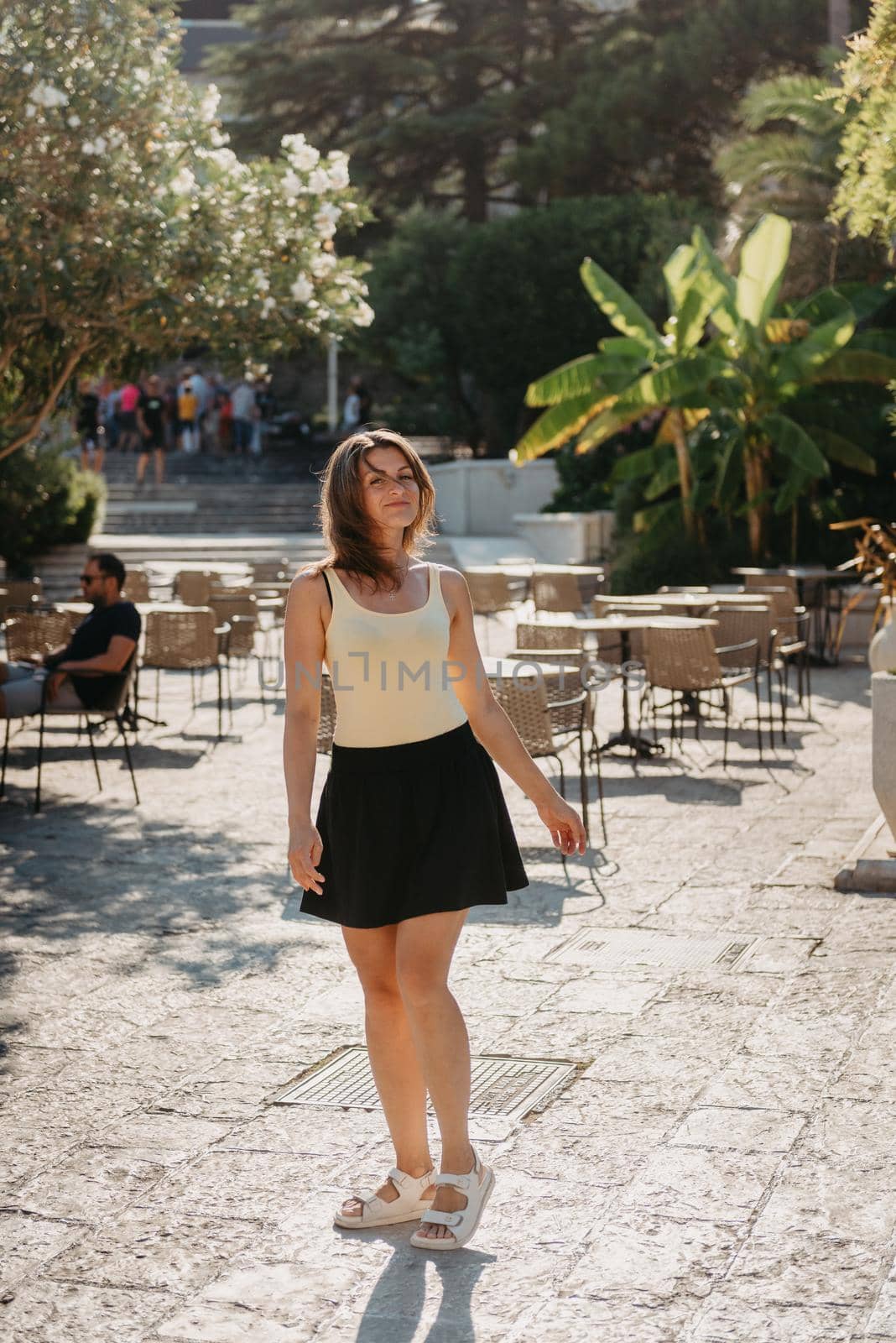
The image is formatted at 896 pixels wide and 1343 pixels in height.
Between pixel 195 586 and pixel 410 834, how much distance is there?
11932 mm

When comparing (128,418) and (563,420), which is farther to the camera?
(128,418)

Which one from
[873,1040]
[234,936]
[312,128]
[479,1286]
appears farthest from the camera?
[312,128]

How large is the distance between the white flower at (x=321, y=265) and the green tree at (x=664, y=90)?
24.5 metres

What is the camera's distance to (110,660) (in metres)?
9.88

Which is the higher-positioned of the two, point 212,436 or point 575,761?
point 212,436

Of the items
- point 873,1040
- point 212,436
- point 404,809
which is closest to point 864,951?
point 873,1040

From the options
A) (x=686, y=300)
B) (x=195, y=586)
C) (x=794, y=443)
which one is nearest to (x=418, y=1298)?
(x=195, y=586)

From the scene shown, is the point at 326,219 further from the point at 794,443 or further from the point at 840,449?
the point at 840,449

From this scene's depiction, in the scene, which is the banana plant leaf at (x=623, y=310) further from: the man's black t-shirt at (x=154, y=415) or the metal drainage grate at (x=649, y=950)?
the metal drainage grate at (x=649, y=950)

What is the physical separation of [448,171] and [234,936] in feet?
118

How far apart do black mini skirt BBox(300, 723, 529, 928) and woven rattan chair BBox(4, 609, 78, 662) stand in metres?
8.47

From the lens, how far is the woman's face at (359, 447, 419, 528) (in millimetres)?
3965

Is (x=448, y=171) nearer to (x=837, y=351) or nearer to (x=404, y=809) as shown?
(x=837, y=351)

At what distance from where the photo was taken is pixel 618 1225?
3990 millimetres
